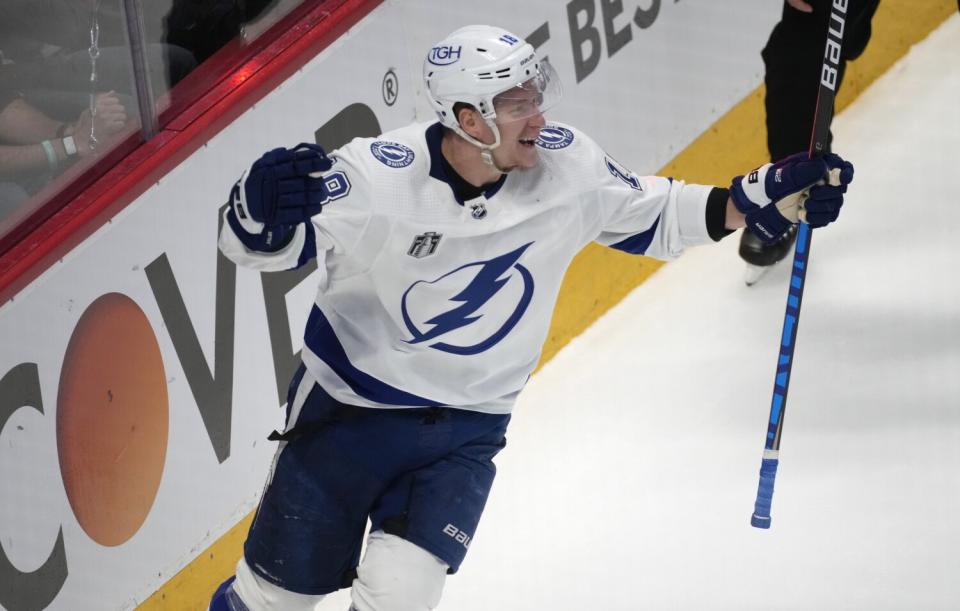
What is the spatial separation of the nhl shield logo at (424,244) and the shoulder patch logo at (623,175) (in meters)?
0.45

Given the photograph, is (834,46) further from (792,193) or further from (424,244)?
(424,244)

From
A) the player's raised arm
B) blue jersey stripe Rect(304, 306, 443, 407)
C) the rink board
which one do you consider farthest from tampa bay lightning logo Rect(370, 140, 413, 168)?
the rink board

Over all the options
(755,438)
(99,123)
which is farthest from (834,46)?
(99,123)

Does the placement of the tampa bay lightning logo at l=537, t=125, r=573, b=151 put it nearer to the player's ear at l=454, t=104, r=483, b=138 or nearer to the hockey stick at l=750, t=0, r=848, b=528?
the player's ear at l=454, t=104, r=483, b=138

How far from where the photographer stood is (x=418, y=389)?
3512 millimetres

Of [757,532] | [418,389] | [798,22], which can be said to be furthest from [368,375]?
[798,22]

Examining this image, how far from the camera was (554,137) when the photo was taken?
3.52 meters

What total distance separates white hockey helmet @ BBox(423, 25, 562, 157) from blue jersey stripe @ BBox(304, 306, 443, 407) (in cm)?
51

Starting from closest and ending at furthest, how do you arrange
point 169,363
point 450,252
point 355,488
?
1. point 450,252
2. point 355,488
3. point 169,363

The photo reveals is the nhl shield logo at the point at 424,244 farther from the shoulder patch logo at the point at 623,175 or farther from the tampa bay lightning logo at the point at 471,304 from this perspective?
the shoulder patch logo at the point at 623,175

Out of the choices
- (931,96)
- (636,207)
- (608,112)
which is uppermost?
(636,207)

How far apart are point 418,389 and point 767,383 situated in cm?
167

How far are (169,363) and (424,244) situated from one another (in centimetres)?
88

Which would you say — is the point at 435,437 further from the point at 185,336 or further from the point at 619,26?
the point at 619,26
